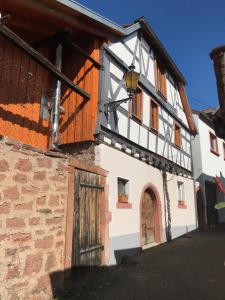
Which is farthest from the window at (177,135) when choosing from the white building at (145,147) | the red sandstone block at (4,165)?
the red sandstone block at (4,165)

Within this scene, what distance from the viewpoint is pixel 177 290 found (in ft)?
17.2

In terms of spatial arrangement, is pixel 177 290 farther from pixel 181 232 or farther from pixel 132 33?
pixel 132 33

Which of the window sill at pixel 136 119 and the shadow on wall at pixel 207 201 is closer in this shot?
the window sill at pixel 136 119

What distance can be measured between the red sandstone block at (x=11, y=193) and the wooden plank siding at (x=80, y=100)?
118 inches

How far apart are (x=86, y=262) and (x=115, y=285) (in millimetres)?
752

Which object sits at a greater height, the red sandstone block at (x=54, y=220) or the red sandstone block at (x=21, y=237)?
the red sandstone block at (x=54, y=220)

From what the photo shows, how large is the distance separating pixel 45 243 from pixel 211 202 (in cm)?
1341

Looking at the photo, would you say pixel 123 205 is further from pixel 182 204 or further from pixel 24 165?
pixel 182 204

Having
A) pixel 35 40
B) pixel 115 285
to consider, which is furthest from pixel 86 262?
pixel 35 40

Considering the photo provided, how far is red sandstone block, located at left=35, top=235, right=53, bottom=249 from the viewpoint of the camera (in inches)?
184

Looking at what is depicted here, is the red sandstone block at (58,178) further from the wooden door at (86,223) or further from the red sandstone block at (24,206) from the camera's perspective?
the red sandstone block at (24,206)

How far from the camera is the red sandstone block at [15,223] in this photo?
13.7 ft

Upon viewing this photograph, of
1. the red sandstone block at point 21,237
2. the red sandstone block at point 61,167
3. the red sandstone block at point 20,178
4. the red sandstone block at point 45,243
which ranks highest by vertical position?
the red sandstone block at point 61,167

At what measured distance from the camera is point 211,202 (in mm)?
16297
